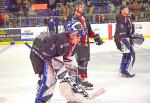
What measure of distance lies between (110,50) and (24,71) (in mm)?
3421

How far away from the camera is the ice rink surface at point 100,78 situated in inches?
225

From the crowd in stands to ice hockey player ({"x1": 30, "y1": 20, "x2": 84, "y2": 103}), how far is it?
7992mm

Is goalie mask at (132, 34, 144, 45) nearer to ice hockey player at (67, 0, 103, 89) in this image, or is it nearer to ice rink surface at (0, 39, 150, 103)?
ice rink surface at (0, 39, 150, 103)

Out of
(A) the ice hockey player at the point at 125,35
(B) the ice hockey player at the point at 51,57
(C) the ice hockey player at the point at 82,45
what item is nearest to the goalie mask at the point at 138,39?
(A) the ice hockey player at the point at 125,35

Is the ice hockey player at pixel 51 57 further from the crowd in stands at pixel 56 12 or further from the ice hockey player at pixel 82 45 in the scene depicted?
the crowd in stands at pixel 56 12

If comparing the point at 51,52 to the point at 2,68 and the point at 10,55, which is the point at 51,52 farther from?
the point at 10,55

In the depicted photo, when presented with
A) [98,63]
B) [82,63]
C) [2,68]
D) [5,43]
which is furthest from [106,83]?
[5,43]

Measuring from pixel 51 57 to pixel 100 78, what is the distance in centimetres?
341

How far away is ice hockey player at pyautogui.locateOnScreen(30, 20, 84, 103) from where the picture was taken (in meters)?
3.84

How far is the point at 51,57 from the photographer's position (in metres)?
3.87

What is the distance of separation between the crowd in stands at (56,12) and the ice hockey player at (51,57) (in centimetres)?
799

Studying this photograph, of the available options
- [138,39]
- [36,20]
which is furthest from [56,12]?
[138,39]

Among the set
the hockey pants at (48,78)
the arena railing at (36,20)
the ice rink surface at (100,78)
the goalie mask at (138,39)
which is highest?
the arena railing at (36,20)

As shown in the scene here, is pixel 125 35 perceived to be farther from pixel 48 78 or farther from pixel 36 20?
pixel 36 20
